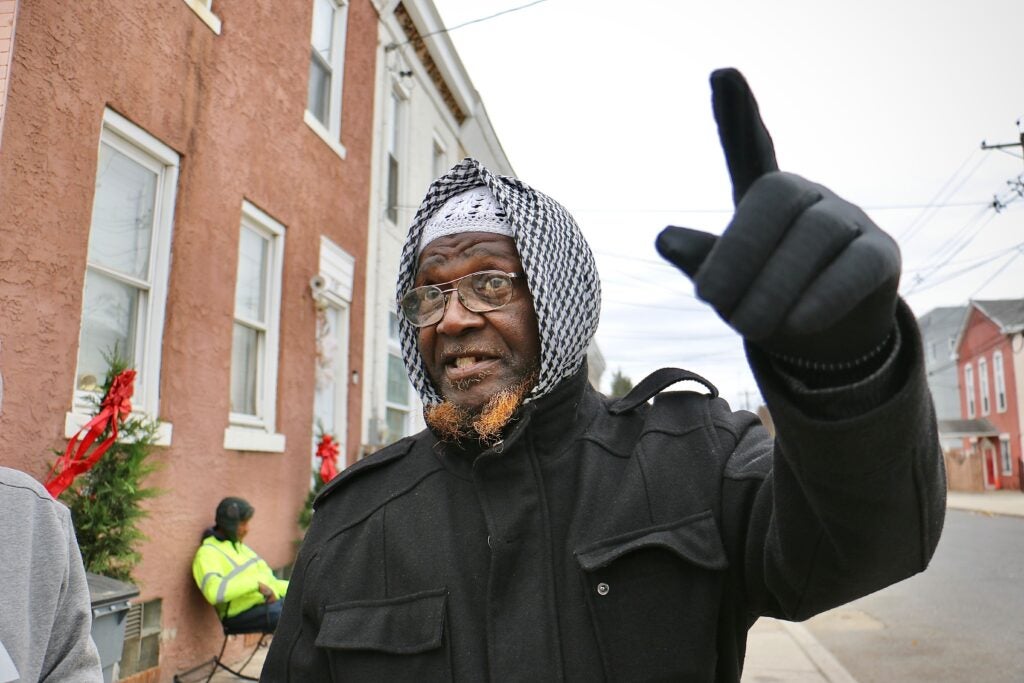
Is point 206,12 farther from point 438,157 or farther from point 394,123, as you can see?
point 438,157

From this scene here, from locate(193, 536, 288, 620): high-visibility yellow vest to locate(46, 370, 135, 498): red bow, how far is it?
153cm

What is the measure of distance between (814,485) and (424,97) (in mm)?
11947

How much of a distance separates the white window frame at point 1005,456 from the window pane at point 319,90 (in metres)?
35.1

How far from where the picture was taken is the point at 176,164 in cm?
A: 580

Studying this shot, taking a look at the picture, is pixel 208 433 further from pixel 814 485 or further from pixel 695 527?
pixel 814 485

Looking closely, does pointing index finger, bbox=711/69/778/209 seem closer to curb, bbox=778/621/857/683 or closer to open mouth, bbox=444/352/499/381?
open mouth, bbox=444/352/499/381

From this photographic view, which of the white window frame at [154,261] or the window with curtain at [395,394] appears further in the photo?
the window with curtain at [395,394]

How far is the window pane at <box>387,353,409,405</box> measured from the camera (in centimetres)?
1085

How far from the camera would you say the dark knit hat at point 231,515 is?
19.2 feet

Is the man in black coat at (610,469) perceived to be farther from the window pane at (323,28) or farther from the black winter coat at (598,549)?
the window pane at (323,28)

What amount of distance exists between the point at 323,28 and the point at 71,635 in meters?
7.82

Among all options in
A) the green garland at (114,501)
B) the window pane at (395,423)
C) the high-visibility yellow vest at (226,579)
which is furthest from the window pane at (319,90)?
the high-visibility yellow vest at (226,579)

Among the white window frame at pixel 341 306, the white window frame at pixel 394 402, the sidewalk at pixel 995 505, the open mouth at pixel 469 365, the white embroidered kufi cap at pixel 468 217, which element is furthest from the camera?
the sidewalk at pixel 995 505

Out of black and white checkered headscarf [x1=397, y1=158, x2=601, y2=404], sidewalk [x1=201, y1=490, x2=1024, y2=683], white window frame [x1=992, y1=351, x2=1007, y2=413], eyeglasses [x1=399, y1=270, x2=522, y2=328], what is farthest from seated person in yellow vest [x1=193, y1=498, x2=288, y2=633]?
white window frame [x1=992, y1=351, x2=1007, y2=413]
